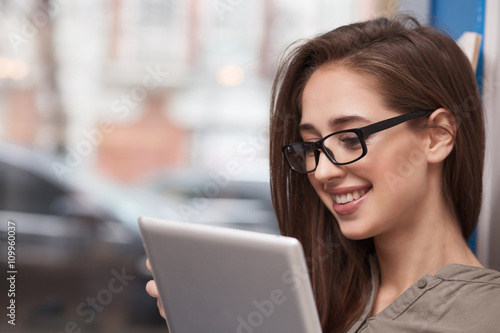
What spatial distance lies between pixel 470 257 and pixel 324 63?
589 mm

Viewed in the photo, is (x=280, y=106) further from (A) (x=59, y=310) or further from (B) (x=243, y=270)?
(A) (x=59, y=310)

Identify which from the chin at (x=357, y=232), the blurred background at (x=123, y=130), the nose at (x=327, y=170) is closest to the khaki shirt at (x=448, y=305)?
the chin at (x=357, y=232)

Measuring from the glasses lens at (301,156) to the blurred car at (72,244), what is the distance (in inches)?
90.3

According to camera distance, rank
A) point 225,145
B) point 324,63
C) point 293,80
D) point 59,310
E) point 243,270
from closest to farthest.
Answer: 1. point 243,270
2. point 324,63
3. point 293,80
4. point 59,310
5. point 225,145

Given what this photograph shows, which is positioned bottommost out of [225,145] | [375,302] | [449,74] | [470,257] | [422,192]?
[225,145]

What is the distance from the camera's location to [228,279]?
94 cm

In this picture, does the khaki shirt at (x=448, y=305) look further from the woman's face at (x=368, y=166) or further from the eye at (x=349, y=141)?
the eye at (x=349, y=141)

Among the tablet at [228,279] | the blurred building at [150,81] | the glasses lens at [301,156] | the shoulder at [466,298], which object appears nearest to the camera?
the tablet at [228,279]

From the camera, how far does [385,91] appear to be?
1.22 meters

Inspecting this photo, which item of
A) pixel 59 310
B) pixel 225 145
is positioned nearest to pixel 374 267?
pixel 59 310

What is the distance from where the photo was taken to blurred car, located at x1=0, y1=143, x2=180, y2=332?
3486 mm

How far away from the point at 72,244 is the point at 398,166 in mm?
2998

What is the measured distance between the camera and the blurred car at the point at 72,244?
3.49 meters

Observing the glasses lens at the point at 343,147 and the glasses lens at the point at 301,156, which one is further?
the glasses lens at the point at 301,156
